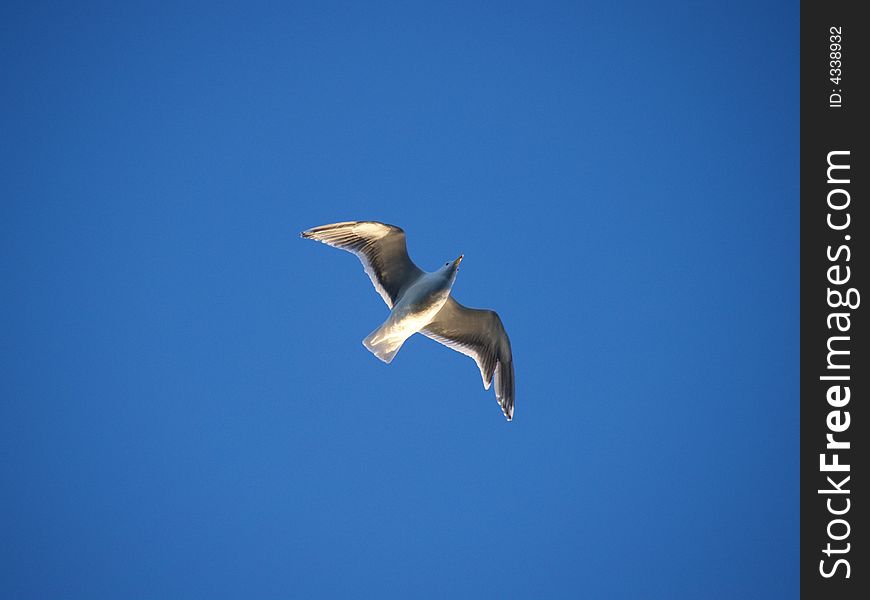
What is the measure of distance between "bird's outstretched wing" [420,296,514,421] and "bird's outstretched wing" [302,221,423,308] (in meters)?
0.77

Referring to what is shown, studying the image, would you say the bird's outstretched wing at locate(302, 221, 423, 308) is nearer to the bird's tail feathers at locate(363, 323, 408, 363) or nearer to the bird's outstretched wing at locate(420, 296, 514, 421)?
the bird's tail feathers at locate(363, 323, 408, 363)

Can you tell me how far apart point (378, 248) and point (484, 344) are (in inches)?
76.4

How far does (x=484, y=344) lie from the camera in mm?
10180

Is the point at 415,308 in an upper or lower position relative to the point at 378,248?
lower

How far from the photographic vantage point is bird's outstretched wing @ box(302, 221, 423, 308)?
909 cm

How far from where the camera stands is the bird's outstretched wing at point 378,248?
9086mm

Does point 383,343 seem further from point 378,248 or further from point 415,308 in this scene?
point 378,248

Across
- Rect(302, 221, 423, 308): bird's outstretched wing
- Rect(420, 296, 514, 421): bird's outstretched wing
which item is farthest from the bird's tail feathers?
Rect(420, 296, 514, 421): bird's outstretched wing

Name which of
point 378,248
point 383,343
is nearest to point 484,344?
point 383,343
